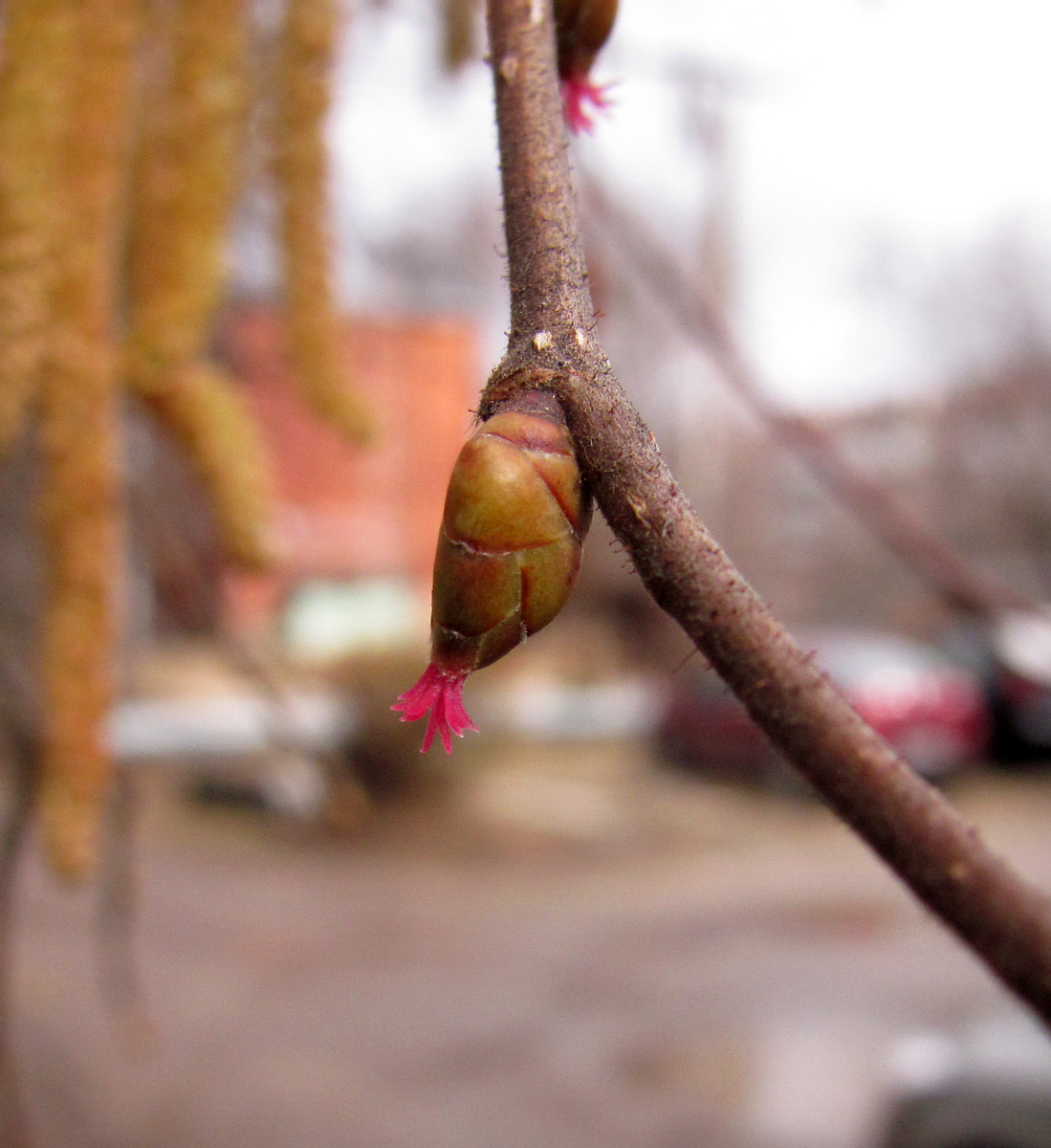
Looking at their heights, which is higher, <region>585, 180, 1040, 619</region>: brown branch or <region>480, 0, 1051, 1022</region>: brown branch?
<region>585, 180, 1040, 619</region>: brown branch

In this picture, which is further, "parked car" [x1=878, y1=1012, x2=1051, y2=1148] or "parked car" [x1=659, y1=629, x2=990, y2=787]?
"parked car" [x1=659, y1=629, x2=990, y2=787]

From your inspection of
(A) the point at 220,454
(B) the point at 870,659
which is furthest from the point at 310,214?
(B) the point at 870,659

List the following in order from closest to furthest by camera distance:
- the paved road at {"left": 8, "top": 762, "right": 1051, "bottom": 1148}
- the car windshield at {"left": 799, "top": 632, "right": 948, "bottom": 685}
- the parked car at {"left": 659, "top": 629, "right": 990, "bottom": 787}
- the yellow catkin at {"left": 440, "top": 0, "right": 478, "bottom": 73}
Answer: the yellow catkin at {"left": 440, "top": 0, "right": 478, "bottom": 73}, the paved road at {"left": 8, "top": 762, "right": 1051, "bottom": 1148}, the parked car at {"left": 659, "top": 629, "right": 990, "bottom": 787}, the car windshield at {"left": 799, "top": 632, "right": 948, "bottom": 685}

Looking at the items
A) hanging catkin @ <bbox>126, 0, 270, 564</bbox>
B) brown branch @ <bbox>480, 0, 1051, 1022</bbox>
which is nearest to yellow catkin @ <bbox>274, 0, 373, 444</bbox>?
hanging catkin @ <bbox>126, 0, 270, 564</bbox>

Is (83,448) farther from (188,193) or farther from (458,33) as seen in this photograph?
(458,33)

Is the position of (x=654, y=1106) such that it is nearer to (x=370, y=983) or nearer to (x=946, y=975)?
(x=370, y=983)

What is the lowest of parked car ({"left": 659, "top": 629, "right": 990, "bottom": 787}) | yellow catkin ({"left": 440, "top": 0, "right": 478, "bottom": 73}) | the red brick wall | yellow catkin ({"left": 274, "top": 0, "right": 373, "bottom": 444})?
yellow catkin ({"left": 274, "top": 0, "right": 373, "bottom": 444})

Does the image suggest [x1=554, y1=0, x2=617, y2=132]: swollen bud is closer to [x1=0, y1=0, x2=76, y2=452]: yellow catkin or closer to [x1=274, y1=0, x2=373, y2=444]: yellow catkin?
[x1=0, y1=0, x2=76, y2=452]: yellow catkin

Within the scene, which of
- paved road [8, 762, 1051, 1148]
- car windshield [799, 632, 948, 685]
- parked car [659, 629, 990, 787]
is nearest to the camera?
paved road [8, 762, 1051, 1148]
